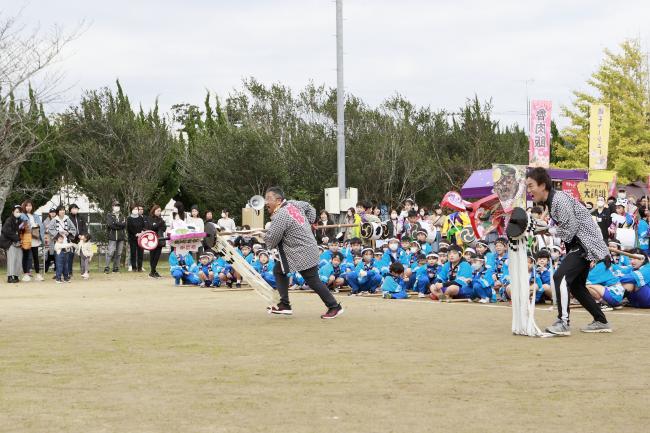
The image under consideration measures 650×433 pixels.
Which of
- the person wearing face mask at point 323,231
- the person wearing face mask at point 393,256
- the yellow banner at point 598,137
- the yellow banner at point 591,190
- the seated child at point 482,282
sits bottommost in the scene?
the seated child at point 482,282

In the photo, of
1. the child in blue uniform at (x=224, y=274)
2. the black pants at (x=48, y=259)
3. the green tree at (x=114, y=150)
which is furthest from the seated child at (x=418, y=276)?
the green tree at (x=114, y=150)

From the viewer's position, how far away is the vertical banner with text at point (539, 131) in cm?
2875

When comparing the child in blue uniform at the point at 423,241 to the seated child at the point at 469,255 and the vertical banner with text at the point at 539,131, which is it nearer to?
the seated child at the point at 469,255

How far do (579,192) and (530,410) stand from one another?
18452 mm

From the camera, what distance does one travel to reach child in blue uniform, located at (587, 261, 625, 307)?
1312cm

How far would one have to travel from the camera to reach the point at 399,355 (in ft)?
28.5

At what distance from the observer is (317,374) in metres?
7.61

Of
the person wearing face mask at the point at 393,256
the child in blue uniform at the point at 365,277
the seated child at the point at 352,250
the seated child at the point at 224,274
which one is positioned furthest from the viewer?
the seated child at the point at 224,274

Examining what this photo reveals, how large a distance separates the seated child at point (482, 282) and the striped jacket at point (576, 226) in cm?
480

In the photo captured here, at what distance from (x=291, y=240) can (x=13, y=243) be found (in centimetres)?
1209

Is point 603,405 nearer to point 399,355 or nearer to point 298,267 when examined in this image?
point 399,355

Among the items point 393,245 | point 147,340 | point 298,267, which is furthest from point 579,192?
point 147,340

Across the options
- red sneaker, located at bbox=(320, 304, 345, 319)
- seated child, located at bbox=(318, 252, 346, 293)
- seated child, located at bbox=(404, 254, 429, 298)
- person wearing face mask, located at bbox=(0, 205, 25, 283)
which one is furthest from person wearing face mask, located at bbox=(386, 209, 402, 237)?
person wearing face mask, located at bbox=(0, 205, 25, 283)

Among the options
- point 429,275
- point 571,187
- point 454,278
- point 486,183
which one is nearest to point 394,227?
point 486,183
